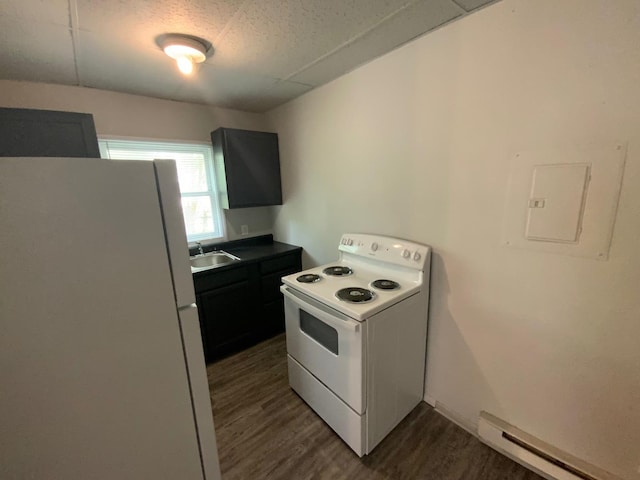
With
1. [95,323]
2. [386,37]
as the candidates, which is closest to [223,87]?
[386,37]

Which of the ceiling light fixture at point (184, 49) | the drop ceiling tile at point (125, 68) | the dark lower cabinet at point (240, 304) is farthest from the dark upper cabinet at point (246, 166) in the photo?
the ceiling light fixture at point (184, 49)

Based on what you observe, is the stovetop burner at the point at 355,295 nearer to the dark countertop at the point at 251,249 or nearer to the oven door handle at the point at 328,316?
the oven door handle at the point at 328,316

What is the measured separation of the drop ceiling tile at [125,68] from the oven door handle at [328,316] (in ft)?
5.72

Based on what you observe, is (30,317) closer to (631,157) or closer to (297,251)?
(631,157)

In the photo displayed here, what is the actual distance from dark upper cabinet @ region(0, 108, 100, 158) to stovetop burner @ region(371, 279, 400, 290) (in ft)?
5.31

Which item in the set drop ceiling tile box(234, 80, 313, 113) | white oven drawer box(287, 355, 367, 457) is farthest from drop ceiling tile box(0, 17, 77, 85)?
white oven drawer box(287, 355, 367, 457)

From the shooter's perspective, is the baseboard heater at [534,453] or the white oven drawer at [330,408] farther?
the white oven drawer at [330,408]

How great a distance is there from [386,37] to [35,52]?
204 cm

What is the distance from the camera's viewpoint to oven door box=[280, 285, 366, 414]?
1398 millimetres

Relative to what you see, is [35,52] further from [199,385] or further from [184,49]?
[199,385]

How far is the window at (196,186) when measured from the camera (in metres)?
2.61

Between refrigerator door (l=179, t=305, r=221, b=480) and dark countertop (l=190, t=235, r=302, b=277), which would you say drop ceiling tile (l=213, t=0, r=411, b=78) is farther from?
dark countertop (l=190, t=235, r=302, b=277)

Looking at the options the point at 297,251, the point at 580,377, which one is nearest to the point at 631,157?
the point at 580,377

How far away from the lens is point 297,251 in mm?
2859
